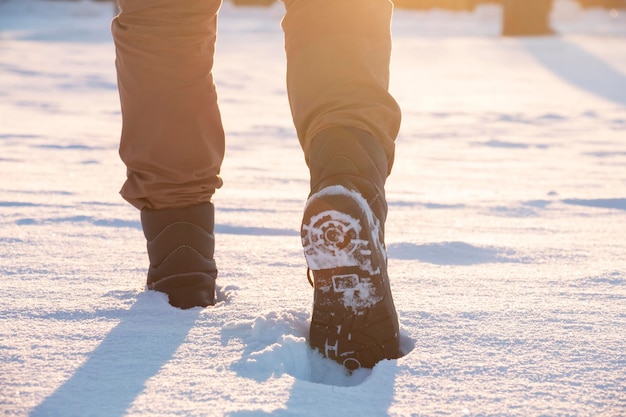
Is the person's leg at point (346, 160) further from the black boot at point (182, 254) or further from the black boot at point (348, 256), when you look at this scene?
the black boot at point (182, 254)

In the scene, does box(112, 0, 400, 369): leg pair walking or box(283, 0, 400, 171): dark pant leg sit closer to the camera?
box(112, 0, 400, 369): leg pair walking

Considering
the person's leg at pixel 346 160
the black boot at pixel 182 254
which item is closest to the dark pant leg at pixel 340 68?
the person's leg at pixel 346 160

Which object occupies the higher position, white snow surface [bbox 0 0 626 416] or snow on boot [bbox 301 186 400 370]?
snow on boot [bbox 301 186 400 370]

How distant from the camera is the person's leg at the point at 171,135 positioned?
1460 mm

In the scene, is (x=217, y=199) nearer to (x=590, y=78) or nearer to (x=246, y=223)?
(x=246, y=223)

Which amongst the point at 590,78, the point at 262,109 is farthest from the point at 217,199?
the point at 590,78

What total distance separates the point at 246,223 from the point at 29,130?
74.8 inches

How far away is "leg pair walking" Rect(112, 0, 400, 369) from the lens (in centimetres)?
118

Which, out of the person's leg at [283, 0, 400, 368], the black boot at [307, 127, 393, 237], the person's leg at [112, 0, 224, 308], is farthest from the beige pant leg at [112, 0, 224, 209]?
the black boot at [307, 127, 393, 237]

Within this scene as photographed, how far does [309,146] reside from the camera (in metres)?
1.31

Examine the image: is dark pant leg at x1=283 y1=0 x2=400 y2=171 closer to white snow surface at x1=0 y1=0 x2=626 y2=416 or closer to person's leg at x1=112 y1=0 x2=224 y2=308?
person's leg at x1=112 y1=0 x2=224 y2=308

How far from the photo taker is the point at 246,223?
7.18 feet

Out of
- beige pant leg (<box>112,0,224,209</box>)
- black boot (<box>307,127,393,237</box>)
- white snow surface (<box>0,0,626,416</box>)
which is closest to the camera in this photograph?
white snow surface (<box>0,0,626,416</box>)

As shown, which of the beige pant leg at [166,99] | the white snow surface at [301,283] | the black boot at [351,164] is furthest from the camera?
the beige pant leg at [166,99]
